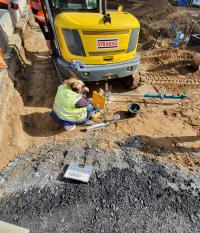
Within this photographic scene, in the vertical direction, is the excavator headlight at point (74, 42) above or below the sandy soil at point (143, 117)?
above

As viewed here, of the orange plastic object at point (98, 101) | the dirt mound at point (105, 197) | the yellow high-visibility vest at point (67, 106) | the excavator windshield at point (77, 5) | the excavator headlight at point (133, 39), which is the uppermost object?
the excavator windshield at point (77, 5)

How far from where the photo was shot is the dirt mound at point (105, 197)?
8.65ft

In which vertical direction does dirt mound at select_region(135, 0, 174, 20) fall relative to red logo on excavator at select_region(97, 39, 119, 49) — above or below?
below

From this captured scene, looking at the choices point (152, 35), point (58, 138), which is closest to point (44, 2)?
point (58, 138)

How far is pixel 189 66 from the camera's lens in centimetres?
631

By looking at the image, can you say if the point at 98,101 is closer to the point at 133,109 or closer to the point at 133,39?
the point at 133,109

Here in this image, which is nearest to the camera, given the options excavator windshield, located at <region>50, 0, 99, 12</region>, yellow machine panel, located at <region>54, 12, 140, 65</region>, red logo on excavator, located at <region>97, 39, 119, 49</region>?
yellow machine panel, located at <region>54, 12, 140, 65</region>

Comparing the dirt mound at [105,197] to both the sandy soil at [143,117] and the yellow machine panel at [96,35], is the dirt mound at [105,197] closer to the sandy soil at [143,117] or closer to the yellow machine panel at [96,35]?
the sandy soil at [143,117]

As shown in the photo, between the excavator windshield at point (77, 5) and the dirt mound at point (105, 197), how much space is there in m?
3.48

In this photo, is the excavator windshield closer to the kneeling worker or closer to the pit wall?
the pit wall

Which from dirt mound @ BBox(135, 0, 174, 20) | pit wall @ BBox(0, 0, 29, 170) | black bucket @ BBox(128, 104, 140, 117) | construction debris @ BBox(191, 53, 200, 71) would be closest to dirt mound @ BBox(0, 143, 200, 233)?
pit wall @ BBox(0, 0, 29, 170)

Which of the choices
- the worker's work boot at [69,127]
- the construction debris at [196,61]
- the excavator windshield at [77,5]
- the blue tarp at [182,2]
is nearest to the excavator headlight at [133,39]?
the excavator windshield at [77,5]

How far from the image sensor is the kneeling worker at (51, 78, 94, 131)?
3.69 meters

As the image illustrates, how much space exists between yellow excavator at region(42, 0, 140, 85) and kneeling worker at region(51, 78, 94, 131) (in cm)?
61
